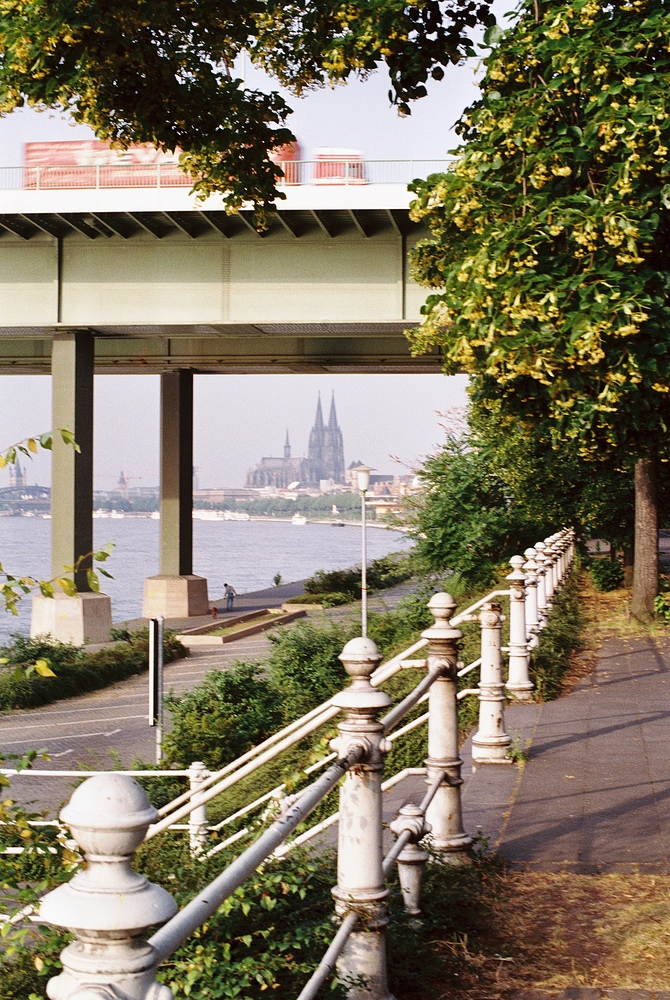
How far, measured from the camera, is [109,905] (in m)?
1.79

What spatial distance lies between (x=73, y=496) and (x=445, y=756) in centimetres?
2354

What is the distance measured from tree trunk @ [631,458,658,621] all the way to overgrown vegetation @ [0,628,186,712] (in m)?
11.3

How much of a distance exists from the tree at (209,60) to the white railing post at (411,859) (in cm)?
350

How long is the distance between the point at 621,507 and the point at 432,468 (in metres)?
4.04

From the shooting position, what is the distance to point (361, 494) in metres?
31.2

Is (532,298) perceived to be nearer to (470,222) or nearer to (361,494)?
(470,222)

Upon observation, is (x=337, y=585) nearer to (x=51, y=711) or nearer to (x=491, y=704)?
(x=51, y=711)

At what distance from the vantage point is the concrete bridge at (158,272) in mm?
23484

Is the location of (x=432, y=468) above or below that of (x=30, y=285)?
below

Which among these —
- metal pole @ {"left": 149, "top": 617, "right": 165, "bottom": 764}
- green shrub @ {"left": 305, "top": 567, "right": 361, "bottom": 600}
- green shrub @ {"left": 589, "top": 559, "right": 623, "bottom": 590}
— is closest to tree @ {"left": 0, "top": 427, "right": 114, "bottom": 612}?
metal pole @ {"left": 149, "top": 617, "right": 165, "bottom": 764}

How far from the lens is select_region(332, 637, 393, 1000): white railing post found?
3900 millimetres

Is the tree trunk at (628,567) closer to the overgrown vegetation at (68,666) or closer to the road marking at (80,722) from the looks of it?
the road marking at (80,722)

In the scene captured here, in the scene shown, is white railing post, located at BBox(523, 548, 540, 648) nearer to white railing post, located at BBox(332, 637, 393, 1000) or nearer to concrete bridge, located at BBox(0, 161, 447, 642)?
white railing post, located at BBox(332, 637, 393, 1000)

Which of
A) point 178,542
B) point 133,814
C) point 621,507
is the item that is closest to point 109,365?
point 178,542
